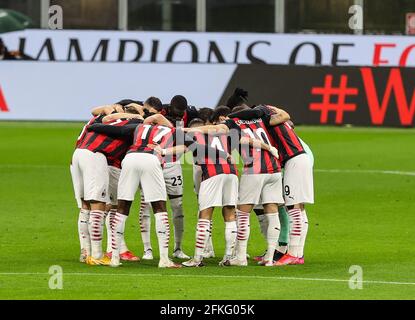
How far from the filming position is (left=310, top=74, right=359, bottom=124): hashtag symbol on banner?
108ft

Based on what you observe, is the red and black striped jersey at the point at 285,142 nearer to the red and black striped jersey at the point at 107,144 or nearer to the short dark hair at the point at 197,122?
the short dark hair at the point at 197,122

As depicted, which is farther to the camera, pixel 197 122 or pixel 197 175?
pixel 197 175

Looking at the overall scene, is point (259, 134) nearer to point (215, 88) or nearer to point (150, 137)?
point (150, 137)

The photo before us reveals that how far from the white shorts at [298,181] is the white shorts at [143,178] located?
1704mm

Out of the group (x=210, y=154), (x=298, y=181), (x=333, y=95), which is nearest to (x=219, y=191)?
(x=210, y=154)

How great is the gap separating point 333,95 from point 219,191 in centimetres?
1731

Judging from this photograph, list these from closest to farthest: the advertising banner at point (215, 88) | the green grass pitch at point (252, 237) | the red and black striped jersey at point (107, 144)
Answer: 1. the green grass pitch at point (252, 237)
2. the red and black striped jersey at point (107, 144)
3. the advertising banner at point (215, 88)

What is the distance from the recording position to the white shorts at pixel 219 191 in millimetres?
15789

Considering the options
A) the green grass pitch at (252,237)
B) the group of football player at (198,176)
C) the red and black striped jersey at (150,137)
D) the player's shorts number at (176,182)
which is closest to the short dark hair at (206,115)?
the group of football player at (198,176)

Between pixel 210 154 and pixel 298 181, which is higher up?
pixel 210 154

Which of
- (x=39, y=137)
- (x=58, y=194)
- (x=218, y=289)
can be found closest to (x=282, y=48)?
(x=39, y=137)

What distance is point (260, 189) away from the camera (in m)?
16.1

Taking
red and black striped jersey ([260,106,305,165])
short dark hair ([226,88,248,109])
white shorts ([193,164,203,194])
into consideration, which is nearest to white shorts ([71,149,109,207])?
white shorts ([193,164,203,194])

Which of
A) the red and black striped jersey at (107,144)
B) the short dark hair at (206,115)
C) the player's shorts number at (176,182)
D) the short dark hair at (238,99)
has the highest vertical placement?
the short dark hair at (238,99)
